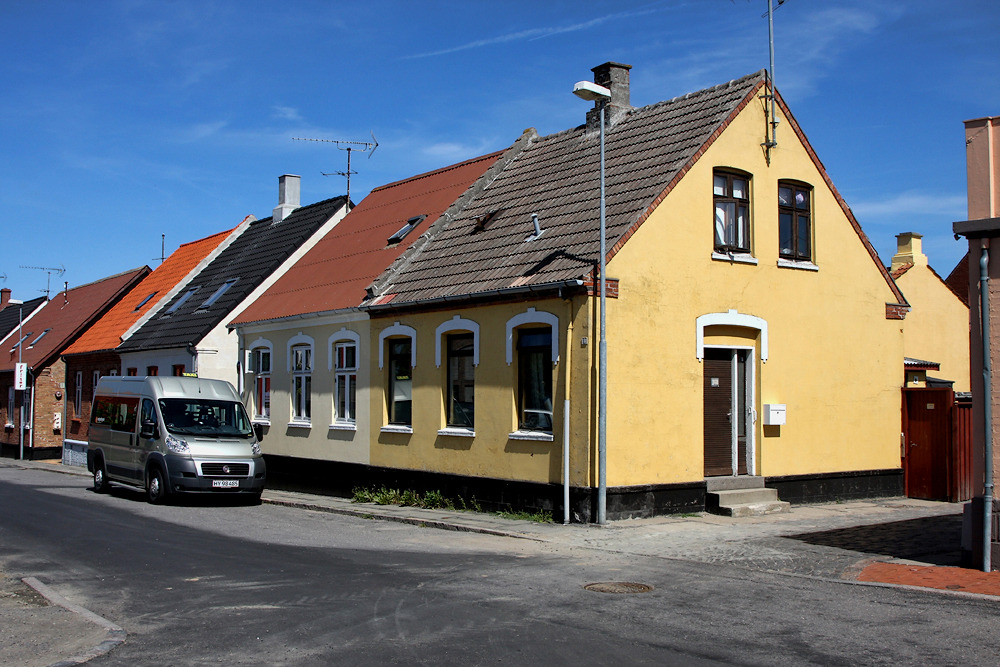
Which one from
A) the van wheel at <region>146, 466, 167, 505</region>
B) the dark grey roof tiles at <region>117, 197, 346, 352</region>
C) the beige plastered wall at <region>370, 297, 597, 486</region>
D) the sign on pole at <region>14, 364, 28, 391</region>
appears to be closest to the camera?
the beige plastered wall at <region>370, 297, 597, 486</region>

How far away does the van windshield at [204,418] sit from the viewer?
60.4 ft

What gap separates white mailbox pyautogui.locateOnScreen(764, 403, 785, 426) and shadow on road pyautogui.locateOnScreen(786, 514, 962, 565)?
8.66 ft

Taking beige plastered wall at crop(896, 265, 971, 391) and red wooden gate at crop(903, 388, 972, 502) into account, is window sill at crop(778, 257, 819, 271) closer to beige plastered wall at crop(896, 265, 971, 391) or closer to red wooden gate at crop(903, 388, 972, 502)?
red wooden gate at crop(903, 388, 972, 502)

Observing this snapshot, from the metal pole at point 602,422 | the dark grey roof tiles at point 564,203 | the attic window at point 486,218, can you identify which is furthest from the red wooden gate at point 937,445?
the attic window at point 486,218

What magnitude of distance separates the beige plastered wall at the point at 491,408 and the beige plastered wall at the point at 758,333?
510 millimetres

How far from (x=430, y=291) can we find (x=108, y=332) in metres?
19.3

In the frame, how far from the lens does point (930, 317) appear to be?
25734 millimetres

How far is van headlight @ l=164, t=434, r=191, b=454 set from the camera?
17891 millimetres

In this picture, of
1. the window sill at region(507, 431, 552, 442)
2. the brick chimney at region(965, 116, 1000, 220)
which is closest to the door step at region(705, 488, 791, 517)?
the window sill at region(507, 431, 552, 442)

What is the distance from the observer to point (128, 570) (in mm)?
10461

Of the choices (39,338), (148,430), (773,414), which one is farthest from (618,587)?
(39,338)

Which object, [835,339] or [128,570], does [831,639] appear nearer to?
[128,570]

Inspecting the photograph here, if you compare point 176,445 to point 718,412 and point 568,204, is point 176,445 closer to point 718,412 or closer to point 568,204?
point 568,204

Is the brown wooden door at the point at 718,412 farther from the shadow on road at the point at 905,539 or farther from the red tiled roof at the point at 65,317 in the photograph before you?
the red tiled roof at the point at 65,317
